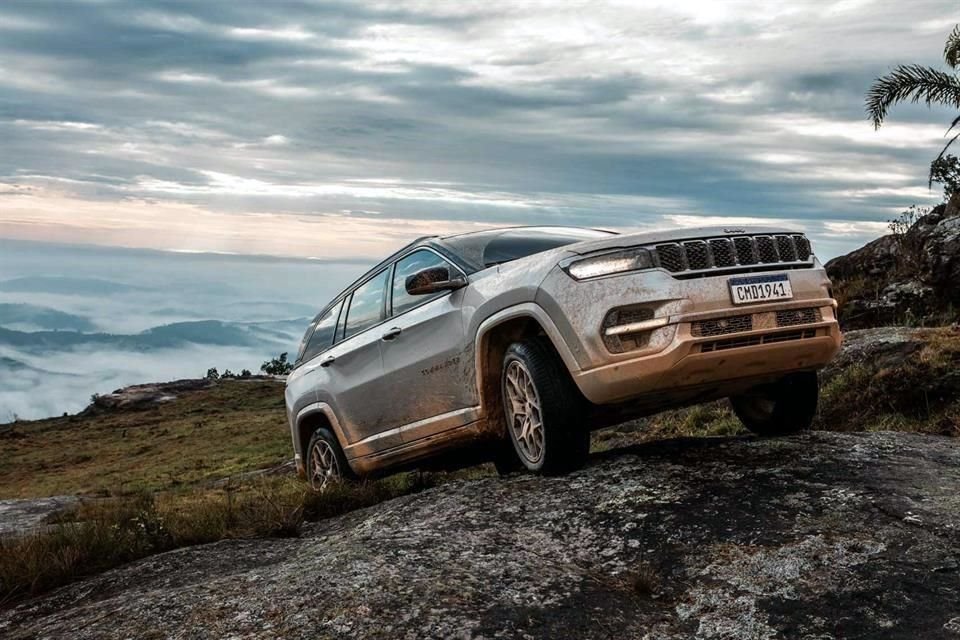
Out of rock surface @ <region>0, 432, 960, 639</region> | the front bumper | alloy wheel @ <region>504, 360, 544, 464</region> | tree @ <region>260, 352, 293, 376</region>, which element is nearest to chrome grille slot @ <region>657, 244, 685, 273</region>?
the front bumper

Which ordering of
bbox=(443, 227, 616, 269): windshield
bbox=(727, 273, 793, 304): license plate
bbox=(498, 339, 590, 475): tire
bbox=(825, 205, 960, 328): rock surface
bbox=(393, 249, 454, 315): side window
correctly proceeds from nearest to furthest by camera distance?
1. bbox=(727, 273, 793, 304): license plate
2. bbox=(498, 339, 590, 475): tire
3. bbox=(443, 227, 616, 269): windshield
4. bbox=(393, 249, 454, 315): side window
5. bbox=(825, 205, 960, 328): rock surface

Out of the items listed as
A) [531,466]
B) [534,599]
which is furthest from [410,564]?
[531,466]

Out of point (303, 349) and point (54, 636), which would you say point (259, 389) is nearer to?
point (303, 349)

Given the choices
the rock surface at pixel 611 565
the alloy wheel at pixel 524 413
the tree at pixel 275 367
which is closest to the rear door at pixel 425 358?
the alloy wheel at pixel 524 413

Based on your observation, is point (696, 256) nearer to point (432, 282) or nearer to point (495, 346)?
point (495, 346)

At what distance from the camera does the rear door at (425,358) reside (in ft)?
19.6

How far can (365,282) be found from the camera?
7410 mm

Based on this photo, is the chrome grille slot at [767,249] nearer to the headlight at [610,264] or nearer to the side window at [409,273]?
the headlight at [610,264]

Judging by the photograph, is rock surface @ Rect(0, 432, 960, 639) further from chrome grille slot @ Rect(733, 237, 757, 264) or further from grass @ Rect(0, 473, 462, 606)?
chrome grille slot @ Rect(733, 237, 757, 264)

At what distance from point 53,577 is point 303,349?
3.54 m

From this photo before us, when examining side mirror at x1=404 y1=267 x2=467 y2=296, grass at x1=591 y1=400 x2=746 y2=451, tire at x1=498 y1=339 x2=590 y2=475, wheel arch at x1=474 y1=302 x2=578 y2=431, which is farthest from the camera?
grass at x1=591 y1=400 x2=746 y2=451

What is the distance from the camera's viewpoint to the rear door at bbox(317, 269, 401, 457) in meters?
6.84

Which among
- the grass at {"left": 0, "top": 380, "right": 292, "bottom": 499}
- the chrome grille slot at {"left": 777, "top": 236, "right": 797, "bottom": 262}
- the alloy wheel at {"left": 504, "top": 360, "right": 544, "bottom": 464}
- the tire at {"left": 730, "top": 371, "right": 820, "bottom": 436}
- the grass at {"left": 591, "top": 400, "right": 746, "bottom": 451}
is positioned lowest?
the grass at {"left": 0, "top": 380, "right": 292, "bottom": 499}

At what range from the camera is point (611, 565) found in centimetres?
413
